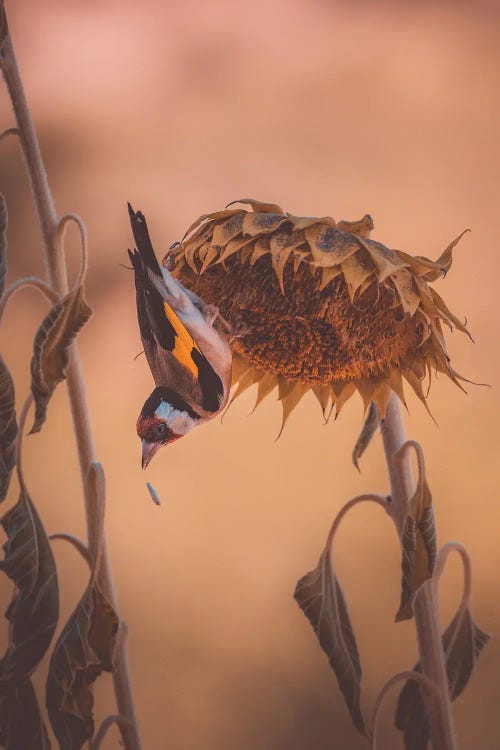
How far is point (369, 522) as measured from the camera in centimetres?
85

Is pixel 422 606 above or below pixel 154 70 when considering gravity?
below

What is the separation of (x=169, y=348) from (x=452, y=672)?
0.93ft

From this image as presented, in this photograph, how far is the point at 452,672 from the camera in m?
0.57

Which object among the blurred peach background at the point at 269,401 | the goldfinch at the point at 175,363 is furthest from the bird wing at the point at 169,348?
the blurred peach background at the point at 269,401

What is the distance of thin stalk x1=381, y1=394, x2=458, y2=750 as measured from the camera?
521 mm

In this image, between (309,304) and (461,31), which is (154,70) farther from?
(309,304)

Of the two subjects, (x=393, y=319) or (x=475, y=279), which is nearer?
(x=393, y=319)

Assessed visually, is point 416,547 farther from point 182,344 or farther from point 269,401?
point 269,401

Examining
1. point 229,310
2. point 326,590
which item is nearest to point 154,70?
point 229,310

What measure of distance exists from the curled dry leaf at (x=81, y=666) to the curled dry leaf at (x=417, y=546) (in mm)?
151

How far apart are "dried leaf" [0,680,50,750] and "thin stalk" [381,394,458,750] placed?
22 centimetres

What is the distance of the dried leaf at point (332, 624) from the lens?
1.70 feet

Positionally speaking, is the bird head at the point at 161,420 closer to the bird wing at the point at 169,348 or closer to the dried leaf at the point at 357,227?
the bird wing at the point at 169,348

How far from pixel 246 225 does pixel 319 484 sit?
0.42 meters
